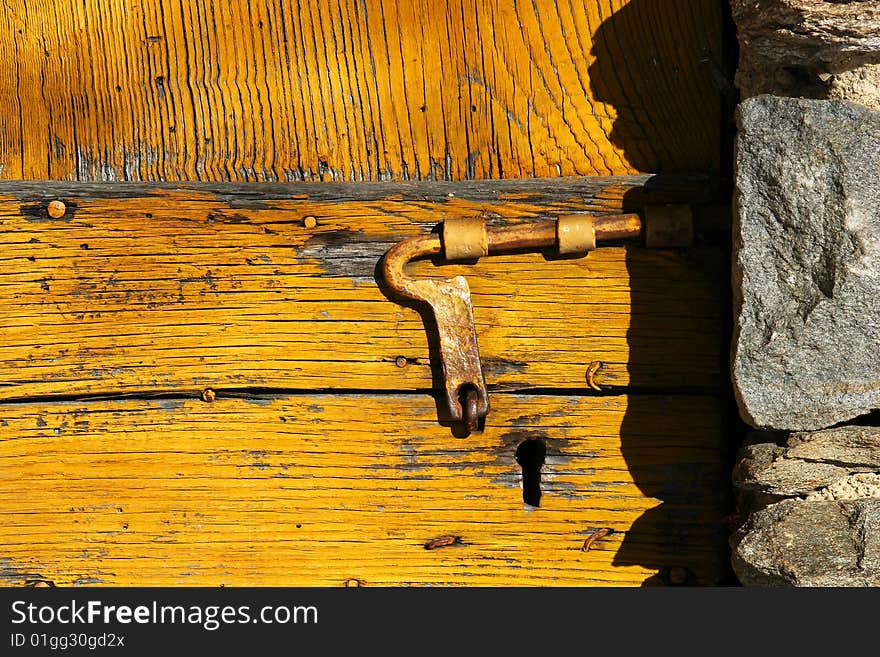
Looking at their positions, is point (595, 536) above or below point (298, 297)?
below

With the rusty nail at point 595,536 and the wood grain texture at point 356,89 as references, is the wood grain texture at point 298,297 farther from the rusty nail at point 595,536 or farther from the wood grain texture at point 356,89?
the rusty nail at point 595,536

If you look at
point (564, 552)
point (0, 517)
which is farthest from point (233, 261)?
point (564, 552)

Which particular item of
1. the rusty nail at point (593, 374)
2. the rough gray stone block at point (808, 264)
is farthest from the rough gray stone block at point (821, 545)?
the rusty nail at point (593, 374)

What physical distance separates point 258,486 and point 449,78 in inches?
30.8

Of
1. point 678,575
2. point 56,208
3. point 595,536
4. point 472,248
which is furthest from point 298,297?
point 678,575

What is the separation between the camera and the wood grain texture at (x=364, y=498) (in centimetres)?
155

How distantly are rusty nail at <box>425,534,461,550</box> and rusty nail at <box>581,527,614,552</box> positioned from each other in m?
0.22

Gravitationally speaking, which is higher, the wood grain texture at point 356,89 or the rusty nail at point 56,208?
the wood grain texture at point 356,89

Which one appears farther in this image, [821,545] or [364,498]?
[364,498]

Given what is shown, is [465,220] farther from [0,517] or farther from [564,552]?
[0,517]

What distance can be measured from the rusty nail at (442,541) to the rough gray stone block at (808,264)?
1.76 feet

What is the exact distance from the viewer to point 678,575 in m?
1.54

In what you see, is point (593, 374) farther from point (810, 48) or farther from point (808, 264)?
point (810, 48)

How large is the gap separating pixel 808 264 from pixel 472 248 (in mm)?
522
